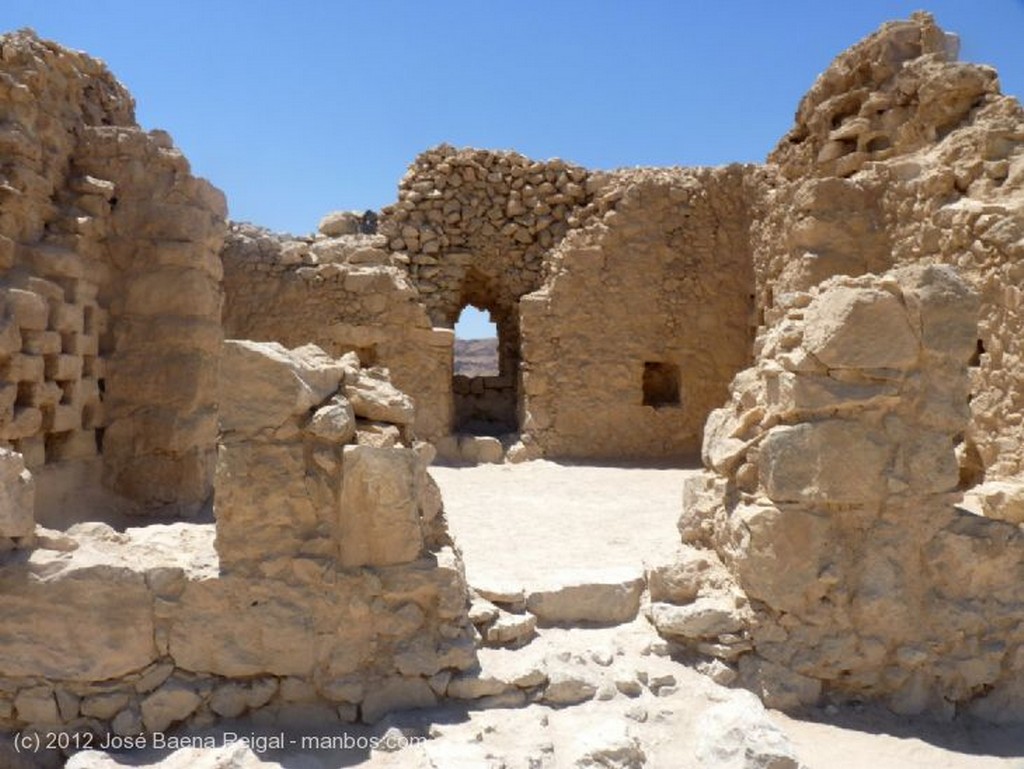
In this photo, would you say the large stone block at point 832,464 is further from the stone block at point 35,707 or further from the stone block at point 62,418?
the stone block at point 62,418

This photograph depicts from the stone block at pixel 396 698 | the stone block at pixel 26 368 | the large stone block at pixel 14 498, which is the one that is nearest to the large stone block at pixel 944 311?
the stone block at pixel 396 698

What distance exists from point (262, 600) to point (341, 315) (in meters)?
7.31

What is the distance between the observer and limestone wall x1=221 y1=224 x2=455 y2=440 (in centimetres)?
1017

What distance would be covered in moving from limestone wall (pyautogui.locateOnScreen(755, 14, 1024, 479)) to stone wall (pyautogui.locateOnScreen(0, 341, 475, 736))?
400 cm

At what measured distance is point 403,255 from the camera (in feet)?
35.5

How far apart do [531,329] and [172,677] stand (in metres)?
7.57

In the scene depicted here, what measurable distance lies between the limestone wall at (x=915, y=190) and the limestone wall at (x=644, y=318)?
92cm

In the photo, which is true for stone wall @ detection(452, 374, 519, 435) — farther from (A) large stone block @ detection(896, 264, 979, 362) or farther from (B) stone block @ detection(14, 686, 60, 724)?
(B) stone block @ detection(14, 686, 60, 724)

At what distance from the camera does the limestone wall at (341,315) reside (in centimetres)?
1017

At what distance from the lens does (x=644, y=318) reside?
1017 centimetres

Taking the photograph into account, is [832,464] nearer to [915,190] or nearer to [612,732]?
[612,732]

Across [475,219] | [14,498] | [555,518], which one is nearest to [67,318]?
[14,498]

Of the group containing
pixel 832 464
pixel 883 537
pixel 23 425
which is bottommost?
pixel 883 537

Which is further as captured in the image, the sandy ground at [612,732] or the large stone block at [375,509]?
the large stone block at [375,509]
